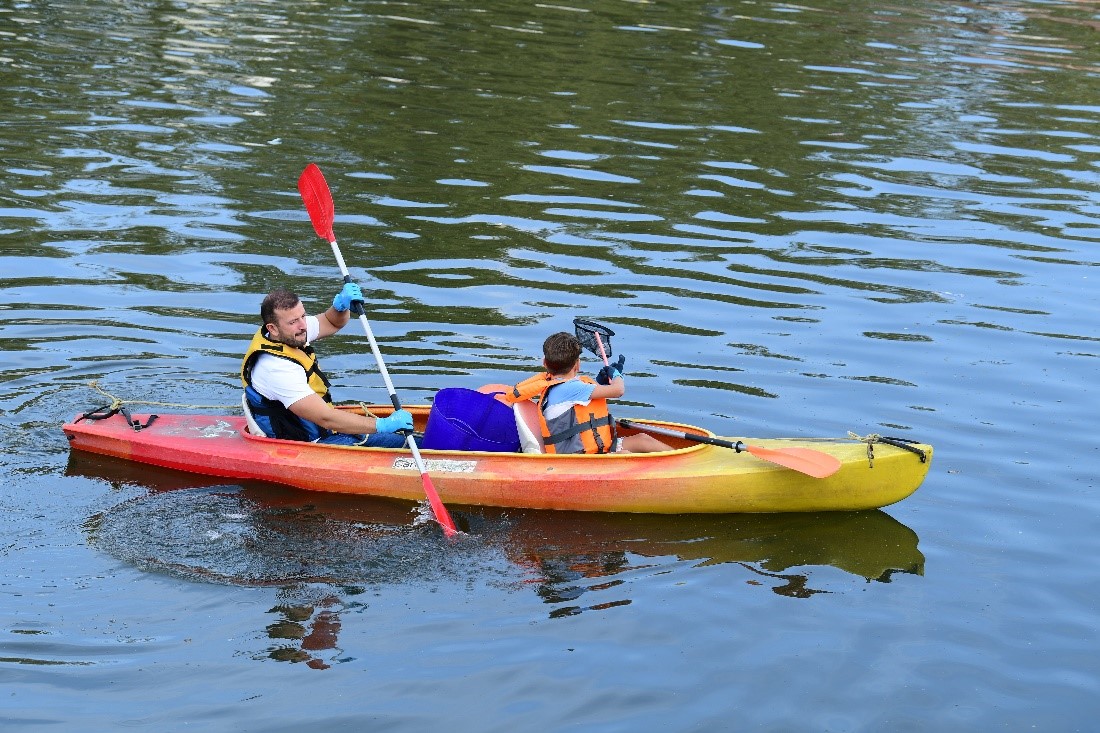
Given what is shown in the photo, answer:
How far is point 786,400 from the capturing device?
33.0 ft

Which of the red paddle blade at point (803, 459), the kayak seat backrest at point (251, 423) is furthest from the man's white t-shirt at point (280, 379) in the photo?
the red paddle blade at point (803, 459)

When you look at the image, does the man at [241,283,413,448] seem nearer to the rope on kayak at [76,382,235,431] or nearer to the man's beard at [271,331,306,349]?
the man's beard at [271,331,306,349]

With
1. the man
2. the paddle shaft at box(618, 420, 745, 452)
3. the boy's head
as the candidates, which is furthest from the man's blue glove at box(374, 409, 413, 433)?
the paddle shaft at box(618, 420, 745, 452)

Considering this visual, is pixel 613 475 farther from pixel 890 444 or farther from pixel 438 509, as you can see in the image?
pixel 890 444

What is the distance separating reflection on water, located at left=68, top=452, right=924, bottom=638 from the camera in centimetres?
738

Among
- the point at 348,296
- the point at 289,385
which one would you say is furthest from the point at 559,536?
the point at 348,296

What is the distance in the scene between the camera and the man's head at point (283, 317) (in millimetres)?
8594

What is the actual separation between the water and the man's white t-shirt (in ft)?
2.05

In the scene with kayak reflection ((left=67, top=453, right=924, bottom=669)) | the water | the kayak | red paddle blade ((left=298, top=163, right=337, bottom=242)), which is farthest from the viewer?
red paddle blade ((left=298, top=163, right=337, bottom=242))

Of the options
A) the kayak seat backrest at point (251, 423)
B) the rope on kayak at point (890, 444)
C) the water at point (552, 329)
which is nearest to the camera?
the water at point (552, 329)

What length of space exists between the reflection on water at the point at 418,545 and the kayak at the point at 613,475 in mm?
95

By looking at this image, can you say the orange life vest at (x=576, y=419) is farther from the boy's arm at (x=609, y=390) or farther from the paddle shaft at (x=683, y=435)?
the paddle shaft at (x=683, y=435)

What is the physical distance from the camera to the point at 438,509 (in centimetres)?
824

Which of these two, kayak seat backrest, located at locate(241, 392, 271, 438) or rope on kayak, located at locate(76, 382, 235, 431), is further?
rope on kayak, located at locate(76, 382, 235, 431)
